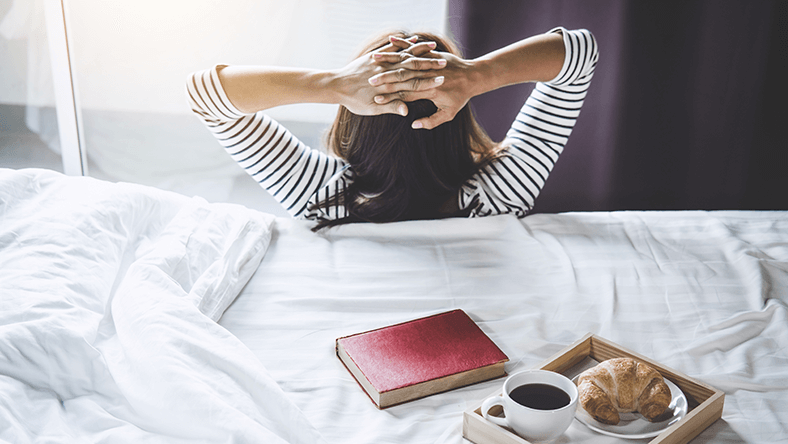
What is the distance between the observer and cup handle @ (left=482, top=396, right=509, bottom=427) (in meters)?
0.65

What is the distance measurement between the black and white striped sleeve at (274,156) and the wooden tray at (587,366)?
24.3 inches

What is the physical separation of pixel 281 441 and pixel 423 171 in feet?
2.20

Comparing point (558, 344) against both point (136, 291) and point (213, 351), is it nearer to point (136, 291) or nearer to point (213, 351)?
point (213, 351)

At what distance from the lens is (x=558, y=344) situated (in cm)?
87

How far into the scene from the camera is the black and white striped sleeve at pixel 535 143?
124 cm

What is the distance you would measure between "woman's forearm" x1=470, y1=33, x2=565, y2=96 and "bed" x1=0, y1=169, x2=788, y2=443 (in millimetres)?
284

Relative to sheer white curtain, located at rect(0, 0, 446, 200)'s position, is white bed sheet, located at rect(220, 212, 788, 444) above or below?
below

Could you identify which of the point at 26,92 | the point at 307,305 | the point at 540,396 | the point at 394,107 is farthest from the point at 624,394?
the point at 26,92

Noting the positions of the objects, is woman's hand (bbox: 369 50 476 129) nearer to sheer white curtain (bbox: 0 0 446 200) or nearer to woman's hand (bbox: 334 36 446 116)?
woman's hand (bbox: 334 36 446 116)

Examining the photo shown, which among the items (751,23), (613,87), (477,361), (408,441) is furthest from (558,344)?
(751,23)

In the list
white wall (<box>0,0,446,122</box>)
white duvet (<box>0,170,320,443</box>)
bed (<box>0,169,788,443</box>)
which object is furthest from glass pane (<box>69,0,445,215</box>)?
white duvet (<box>0,170,320,443</box>)

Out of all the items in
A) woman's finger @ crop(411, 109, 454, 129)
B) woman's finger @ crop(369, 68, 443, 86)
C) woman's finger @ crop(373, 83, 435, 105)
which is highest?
woman's finger @ crop(369, 68, 443, 86)

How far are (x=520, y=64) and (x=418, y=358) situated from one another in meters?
0.68

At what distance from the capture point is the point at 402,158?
114 centimetres
